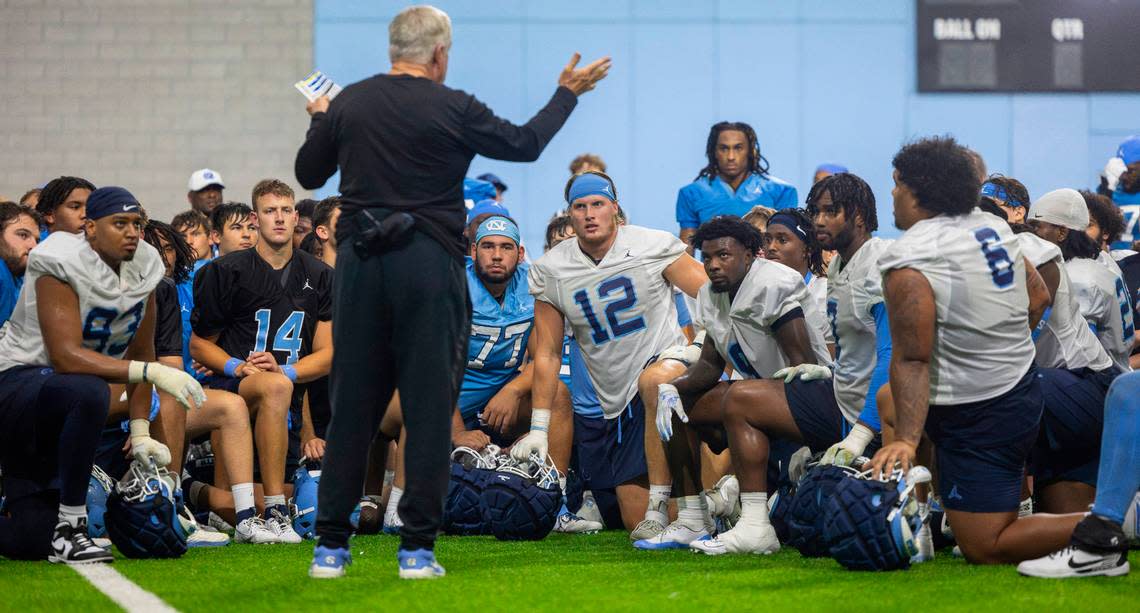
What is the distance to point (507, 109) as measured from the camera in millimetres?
12281

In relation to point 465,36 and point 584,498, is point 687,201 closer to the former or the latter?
point 584,498

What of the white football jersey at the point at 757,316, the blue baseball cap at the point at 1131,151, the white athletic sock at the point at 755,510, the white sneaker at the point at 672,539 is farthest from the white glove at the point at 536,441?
the blue baseball cap at the point at 1131,151

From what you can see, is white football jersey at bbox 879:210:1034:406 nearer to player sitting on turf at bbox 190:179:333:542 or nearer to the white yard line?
the white yard line

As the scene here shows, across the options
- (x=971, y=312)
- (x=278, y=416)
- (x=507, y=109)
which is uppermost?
(x=507, y=109)

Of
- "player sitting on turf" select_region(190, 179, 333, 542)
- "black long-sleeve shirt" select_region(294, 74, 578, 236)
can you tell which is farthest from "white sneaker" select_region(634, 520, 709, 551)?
"black long-sleeve shirt" select_region(294, 74, 578, 236)

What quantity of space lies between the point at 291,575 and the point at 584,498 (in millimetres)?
2745

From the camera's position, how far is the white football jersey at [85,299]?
5211mm

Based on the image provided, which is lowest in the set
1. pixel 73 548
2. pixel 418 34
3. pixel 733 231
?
pixel 73 548

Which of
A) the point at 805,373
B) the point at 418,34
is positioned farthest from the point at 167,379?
the point at 805,373

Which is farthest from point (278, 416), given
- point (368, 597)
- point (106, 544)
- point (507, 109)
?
point (507, 109)

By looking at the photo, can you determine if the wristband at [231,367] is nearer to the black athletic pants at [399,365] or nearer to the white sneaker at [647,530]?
the white sneaker at [647,530]

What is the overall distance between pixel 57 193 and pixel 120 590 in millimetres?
2365

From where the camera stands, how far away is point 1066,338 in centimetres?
522

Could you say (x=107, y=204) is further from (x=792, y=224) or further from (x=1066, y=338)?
(x=1066, y=338)
